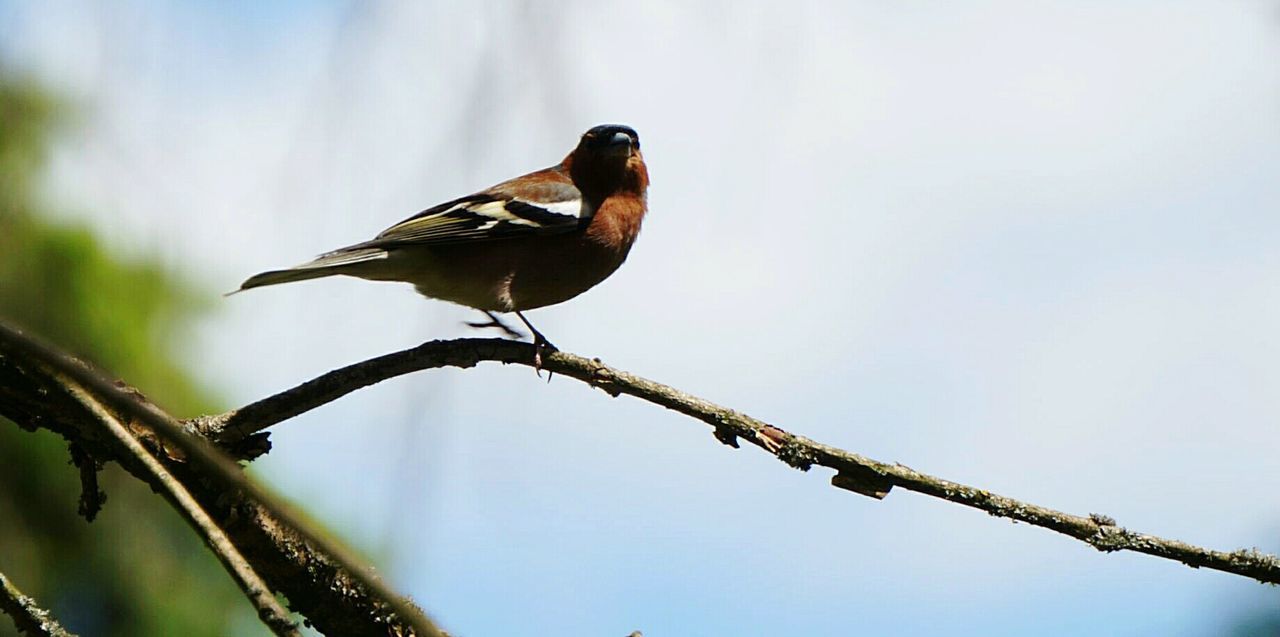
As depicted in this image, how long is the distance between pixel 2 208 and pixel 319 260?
2.92m

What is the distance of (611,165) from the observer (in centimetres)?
621

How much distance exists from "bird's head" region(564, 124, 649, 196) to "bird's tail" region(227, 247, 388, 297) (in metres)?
1.25

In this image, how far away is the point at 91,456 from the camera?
9.47 ft

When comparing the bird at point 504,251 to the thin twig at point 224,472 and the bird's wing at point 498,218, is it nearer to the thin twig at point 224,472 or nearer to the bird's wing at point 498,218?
the bird's wing at point 498,218

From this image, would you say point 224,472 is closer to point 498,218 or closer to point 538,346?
point 538,346

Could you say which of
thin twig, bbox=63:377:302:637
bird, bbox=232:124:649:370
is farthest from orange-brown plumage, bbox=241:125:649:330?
thin twig, bbox=63:377:302:637

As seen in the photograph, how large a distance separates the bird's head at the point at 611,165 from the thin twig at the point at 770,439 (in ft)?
8.62

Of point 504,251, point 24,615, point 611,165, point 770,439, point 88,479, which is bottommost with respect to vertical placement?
point 24,615

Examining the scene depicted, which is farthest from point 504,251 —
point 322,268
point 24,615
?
point 24,615

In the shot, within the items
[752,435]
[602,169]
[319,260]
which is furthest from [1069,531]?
[602,169]

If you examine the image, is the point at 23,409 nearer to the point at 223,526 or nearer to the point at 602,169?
the point at 223,526

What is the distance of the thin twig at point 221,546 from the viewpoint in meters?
1.65

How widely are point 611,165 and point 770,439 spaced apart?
3.37 meters

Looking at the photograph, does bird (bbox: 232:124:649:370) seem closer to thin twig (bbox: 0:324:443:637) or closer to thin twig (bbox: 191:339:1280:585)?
thin twig (bbox: 191:339:1280:585)
